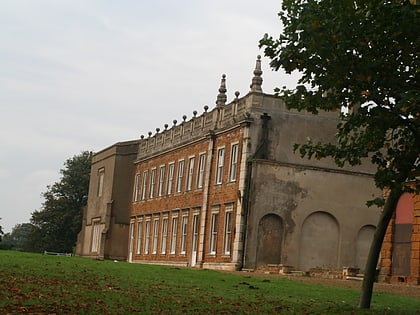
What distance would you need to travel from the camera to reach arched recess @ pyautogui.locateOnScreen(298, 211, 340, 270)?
41.9 m

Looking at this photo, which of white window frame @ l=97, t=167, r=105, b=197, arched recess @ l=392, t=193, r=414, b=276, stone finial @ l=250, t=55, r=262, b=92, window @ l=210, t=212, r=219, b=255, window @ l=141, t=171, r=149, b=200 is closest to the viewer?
arched recess @ l=392, t=193, r=414, b=276

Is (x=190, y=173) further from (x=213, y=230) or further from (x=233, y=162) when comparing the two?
(x=233, y=162)

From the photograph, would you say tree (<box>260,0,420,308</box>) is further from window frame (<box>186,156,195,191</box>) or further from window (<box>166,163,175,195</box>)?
window (<box>166,163,175,195</box>)

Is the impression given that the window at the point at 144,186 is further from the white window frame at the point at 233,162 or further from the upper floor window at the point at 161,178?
the white window frame at the point at 233,162

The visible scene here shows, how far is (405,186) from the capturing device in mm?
15562

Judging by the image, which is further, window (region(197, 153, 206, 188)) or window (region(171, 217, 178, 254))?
window (region(171, 217, 178, 254))

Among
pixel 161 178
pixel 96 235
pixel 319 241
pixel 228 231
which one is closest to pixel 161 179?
pixel 161 178

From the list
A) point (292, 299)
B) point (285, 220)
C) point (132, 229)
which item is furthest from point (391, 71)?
point (132, 229)

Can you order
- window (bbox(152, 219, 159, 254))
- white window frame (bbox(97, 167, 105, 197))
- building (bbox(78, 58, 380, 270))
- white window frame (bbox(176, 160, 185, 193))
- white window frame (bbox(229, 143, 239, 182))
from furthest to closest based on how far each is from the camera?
white window frame (bbox(97, 167, 105, 197)), window (bbox(152, 219, 159, 254)), white window frame (bbox(176, 160, 185, 193)), white window frame (bbox(229, 143, 239, 182)), building (bbox(78, 58, 380, 270))

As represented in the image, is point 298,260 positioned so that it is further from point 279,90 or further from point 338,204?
point 279,90

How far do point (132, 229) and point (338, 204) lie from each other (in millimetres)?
21980

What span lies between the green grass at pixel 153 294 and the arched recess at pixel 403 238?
9050 millimetres

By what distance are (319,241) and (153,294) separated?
24869 millimetres

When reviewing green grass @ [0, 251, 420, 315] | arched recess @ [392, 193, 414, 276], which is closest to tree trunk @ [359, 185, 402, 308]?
green grass @ [0, 251, 420, 315]
